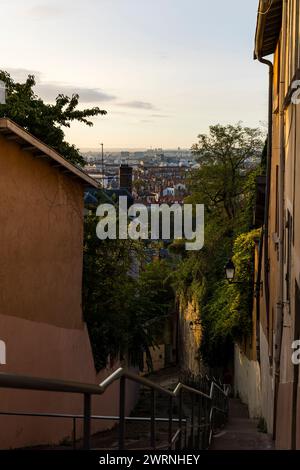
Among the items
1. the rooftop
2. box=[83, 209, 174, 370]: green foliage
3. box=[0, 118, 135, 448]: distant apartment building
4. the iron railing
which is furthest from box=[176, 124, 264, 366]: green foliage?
the iron railing

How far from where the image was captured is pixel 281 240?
43.8ft

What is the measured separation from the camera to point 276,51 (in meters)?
17.4

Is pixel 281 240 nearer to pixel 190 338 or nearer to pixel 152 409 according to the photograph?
pixel 152 409

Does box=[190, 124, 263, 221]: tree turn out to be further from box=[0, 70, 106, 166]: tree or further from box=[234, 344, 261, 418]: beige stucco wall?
box=[0, 70, 106, 166]: tree

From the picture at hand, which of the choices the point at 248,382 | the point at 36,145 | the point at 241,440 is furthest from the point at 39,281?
the point at 248,382

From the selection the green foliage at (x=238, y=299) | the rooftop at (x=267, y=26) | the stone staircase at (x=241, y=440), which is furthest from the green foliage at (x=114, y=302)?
the rooftop at (x=267, y=26)

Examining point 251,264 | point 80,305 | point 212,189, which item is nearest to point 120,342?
point 80,305

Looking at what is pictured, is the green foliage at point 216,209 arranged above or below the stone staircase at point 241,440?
above

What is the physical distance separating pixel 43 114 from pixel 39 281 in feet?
22.8

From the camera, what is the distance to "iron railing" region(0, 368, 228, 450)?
4.30m

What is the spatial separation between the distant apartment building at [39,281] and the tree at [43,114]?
272 cm

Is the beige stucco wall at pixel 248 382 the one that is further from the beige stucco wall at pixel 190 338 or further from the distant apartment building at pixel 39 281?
the distant apartment building at pixel 39 281

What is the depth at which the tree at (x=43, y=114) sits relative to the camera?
1920 centimetres

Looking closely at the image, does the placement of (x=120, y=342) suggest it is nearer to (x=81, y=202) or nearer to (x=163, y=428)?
(x=81, y=202)
